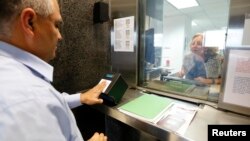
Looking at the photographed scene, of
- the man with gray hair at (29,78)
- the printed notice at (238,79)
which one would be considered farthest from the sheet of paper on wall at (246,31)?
the man with gray hair at (29,78)

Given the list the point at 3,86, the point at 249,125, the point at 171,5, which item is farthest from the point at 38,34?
the point at 171,5

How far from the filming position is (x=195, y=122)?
75 centimetres

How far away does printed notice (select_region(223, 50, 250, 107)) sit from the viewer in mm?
782

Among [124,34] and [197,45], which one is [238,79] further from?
[124,34]

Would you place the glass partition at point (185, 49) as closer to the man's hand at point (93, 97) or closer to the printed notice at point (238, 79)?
the printed notice at point (238, 79)

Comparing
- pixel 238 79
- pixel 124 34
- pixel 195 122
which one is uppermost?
pixel 124 34

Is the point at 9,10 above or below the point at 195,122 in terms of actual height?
above

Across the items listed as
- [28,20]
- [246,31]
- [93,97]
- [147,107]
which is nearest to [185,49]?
[246,31]

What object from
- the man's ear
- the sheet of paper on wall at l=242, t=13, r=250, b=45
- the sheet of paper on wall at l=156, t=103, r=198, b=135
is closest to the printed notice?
the sheet of paper on wall at l=242, t=13, r=250, b=45

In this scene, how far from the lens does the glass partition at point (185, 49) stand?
940mm

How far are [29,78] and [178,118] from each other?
24.3 inches

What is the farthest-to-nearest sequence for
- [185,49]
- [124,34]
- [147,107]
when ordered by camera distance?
[124,34] < [185,49] < [147,107]

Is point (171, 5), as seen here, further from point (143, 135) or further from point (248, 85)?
point (143, 135)

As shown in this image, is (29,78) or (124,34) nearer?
(29,78)
